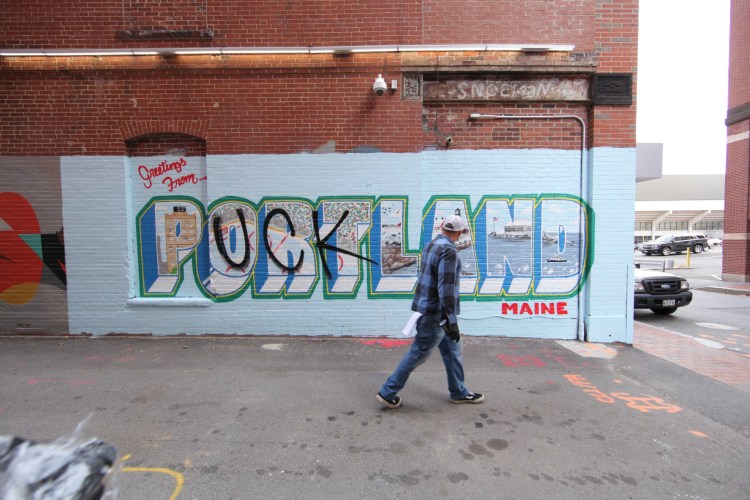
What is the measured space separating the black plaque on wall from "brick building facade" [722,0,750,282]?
12.8 m

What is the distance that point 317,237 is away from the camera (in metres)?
5.83

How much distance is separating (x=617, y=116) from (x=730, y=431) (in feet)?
14.5

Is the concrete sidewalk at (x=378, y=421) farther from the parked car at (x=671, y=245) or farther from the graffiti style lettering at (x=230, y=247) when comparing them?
the parked car at (x=671, y=245)

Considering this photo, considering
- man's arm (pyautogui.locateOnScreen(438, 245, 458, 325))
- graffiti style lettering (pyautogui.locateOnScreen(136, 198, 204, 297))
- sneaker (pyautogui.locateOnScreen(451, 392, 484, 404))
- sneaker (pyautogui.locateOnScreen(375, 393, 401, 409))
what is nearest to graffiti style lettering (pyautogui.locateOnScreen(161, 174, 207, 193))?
graffiti style lettering (pyautogui.locateOnScreen(136, 198, 204, 297))

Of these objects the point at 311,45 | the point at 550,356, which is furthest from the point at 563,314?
the point at 311,45

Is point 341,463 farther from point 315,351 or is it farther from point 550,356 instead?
point 550,356

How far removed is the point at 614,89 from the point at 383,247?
170 inches

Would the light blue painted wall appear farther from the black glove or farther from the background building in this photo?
the background building

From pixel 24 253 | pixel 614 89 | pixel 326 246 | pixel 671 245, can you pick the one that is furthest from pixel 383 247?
pixel 671 245

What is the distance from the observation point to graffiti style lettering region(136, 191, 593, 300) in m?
5.81

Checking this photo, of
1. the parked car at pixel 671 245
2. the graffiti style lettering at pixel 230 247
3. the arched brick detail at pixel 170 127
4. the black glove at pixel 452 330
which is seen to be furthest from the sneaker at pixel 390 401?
the parked car at pixel 671 245

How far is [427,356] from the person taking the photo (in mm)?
3600

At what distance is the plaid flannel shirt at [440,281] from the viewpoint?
3.46 m

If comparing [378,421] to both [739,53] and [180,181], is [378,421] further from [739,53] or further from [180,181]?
[739,53]
